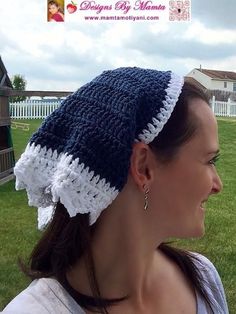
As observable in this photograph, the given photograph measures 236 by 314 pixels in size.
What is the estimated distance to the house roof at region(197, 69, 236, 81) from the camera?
162 feet

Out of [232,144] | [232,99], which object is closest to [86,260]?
[232,144]

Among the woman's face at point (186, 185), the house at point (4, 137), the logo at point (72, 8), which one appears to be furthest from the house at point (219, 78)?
the woman's face at point (186, 185)

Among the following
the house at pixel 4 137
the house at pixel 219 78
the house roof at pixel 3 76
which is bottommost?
the house at pixel 4 137

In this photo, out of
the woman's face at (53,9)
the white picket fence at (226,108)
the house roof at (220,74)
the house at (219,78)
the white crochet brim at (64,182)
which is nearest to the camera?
the white crochet brim at (64,182)

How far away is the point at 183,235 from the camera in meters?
1.16

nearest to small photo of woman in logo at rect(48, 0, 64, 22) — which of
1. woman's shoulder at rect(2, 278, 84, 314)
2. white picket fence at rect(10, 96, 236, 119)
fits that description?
woman's shoulder at rect(2, 278, 84, 314)

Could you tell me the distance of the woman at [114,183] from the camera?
3.42 ft

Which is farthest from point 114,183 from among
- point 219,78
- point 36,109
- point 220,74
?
point 220,74

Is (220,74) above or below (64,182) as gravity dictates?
above

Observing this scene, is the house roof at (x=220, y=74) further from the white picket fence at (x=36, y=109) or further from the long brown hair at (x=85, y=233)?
the long brown hair at (x=85, y=233)

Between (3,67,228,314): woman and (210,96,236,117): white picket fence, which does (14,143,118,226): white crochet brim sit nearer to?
(3,67,228,314): woman

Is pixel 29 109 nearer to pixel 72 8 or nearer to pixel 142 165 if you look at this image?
pixel 72 8

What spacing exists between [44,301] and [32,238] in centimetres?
464

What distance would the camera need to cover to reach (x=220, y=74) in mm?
50219
